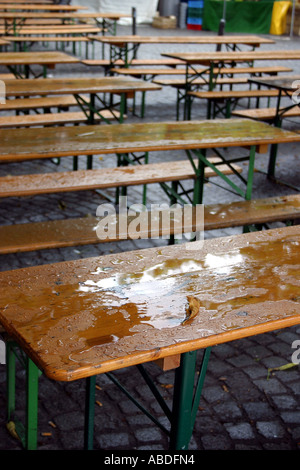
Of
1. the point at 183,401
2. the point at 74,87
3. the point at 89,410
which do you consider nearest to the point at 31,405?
the point at 89,410

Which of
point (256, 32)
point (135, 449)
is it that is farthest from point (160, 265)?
point (256, 32)

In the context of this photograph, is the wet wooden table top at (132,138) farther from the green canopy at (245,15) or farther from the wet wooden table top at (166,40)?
the green canopy at (245,15)

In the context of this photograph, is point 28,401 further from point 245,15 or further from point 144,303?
point 245,15

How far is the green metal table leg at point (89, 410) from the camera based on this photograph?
2.38m

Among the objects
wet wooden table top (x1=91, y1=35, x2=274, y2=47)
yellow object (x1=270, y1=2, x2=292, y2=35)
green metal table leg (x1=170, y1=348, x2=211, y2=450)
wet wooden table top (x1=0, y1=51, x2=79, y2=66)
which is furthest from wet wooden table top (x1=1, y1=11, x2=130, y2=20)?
green metal table leg (x1=170, y1=348, x2=211, y2=450)

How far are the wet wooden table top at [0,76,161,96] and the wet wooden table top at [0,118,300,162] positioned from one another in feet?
2.35

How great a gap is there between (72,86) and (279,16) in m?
14.5

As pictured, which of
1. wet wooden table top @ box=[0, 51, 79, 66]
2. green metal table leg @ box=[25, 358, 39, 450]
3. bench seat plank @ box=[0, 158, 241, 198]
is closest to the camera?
green metal table leg @ box=[25, 358, 39, 450]

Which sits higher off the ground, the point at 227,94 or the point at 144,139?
the point at 144,139

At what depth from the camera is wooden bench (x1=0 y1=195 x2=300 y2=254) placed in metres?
3.42

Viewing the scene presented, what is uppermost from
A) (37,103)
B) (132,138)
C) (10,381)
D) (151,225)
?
(132,138)

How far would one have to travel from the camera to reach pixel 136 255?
7.54 feet

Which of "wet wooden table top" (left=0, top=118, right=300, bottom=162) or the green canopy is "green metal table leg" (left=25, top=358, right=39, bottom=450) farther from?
the green canopy

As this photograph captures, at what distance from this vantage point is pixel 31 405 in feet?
7.84
